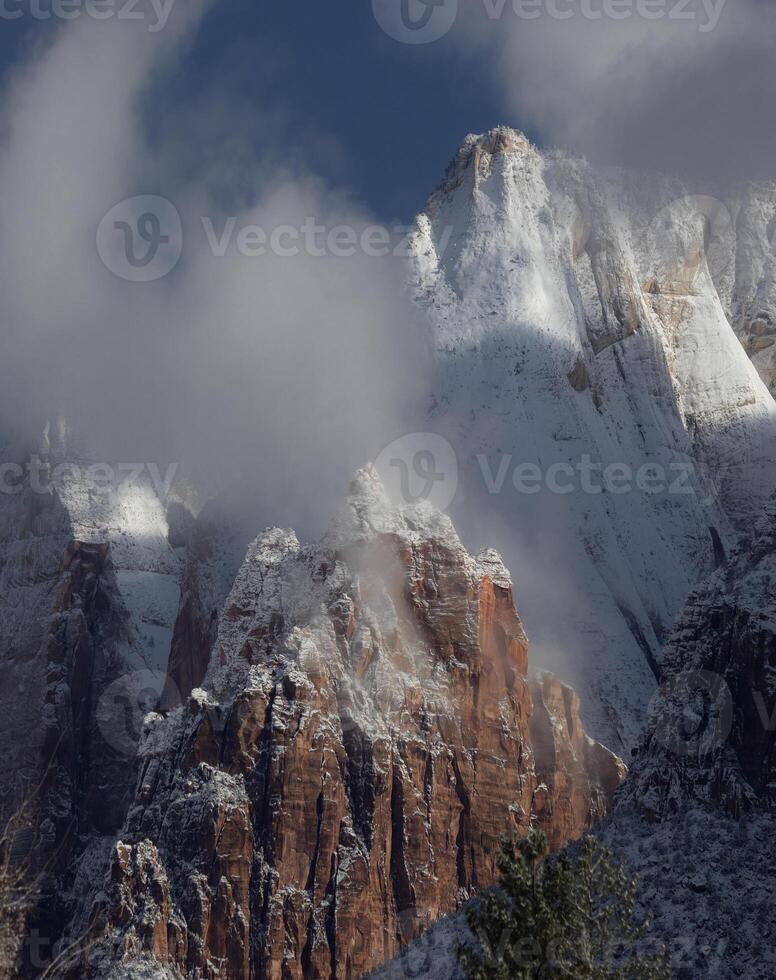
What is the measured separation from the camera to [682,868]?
91500mm

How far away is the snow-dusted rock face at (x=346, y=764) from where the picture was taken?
409 feet

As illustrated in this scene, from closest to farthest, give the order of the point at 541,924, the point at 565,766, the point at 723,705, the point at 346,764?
the point at 541,924 < the point at 723,705 < the point at 346,764 < the point at 565,766

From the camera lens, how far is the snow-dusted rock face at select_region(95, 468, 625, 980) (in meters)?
125

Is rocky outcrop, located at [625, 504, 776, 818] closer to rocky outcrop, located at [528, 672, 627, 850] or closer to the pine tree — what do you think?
the pine tree

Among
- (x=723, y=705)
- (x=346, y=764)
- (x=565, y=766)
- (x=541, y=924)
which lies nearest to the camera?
(x=541, y=924)

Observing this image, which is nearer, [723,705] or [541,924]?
[541,924]

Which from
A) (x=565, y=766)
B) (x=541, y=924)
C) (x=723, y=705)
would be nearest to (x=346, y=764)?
(x=565, y=766)

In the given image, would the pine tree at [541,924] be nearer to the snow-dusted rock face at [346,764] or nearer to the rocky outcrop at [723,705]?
the rocky outcrop at [723,705]

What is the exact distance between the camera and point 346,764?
443ft

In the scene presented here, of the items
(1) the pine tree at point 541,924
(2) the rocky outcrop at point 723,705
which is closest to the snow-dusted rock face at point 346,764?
(2) the rocky outcrop at point 723,705

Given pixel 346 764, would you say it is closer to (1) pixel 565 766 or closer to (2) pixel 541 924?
(1) pixel 565 766

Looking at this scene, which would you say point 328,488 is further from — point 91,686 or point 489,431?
point 91,686

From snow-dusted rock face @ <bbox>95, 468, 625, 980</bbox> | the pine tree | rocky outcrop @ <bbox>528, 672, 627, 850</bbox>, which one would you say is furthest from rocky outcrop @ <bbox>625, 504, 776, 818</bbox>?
rocky outcrop @ <bbox>528, 672, 627, 850</bbox>

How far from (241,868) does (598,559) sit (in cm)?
7609
